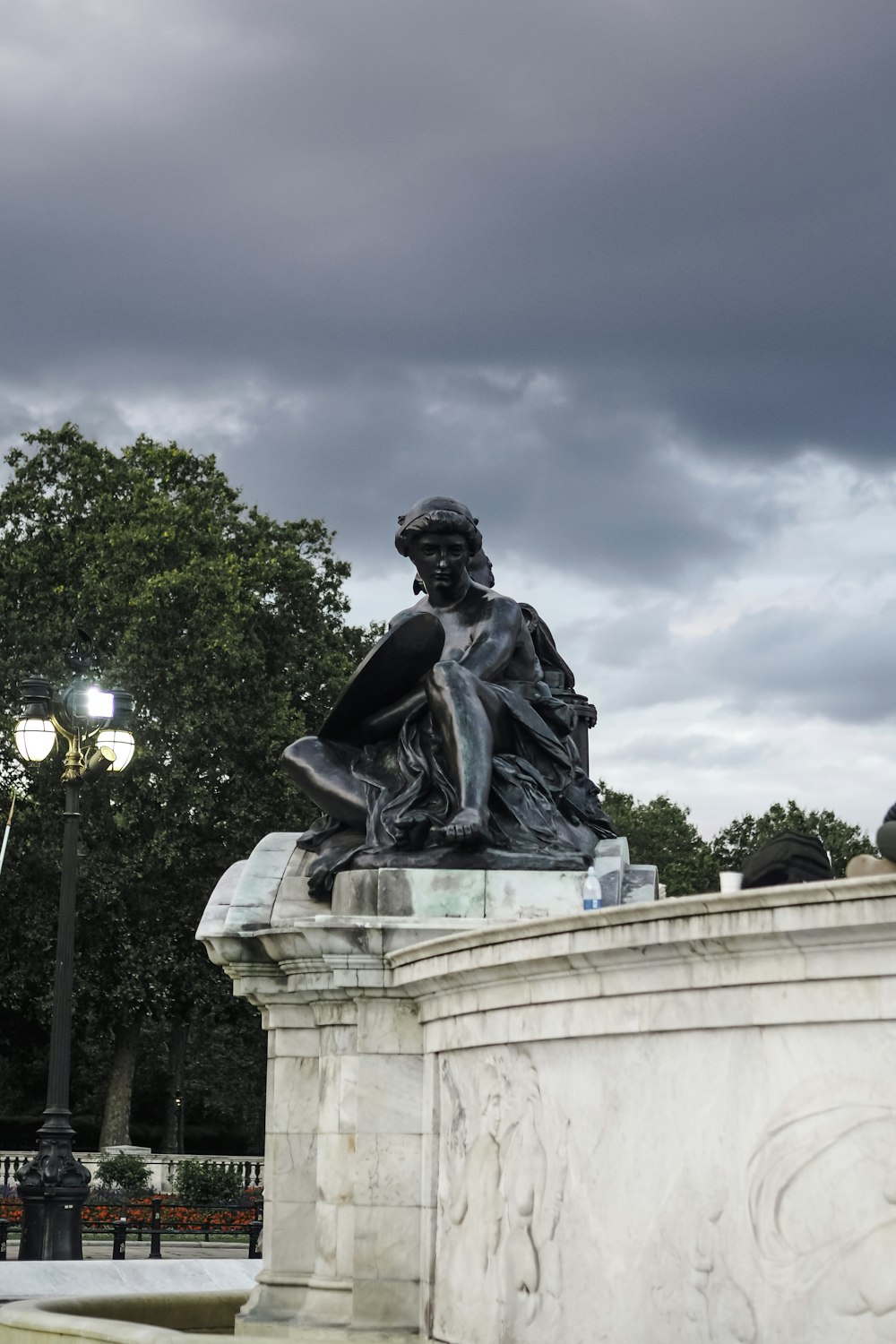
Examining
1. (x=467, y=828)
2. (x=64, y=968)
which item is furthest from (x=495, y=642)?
(x=64, y=968)

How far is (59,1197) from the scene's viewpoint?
17.0m

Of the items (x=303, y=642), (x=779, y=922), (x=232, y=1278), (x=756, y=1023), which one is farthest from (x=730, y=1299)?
(x=303, y=642)

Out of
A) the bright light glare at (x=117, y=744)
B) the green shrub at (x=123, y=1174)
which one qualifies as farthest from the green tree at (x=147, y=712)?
the bright light glare at (x=117, y=744)

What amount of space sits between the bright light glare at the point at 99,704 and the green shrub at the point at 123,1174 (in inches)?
641

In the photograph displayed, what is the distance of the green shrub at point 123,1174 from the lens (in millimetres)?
32719

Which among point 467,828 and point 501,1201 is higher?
point 467,828

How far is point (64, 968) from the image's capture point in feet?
57.7

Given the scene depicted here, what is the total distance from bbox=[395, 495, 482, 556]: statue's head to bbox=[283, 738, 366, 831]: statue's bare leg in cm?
103

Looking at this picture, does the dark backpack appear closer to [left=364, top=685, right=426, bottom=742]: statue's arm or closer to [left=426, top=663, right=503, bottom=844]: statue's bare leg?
[left=426, top=663, right=503, bottom=844]: statue's bare leg

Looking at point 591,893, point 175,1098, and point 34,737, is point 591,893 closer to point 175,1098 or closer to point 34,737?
point 34,737

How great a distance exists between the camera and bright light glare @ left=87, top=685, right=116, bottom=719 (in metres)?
18.5

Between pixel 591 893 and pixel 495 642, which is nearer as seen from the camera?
pixel 591 893

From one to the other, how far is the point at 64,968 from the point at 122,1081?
2207cm

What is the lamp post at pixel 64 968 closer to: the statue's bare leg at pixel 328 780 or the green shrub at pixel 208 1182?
the statue's bare leg at pixel 328 780
